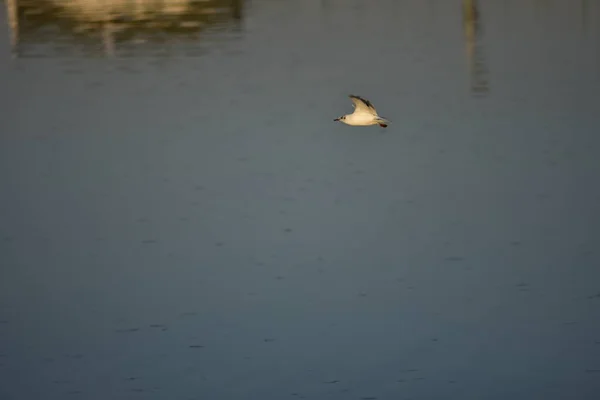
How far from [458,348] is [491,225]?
8.83 ft

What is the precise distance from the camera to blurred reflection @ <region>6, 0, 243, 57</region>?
22484 mm

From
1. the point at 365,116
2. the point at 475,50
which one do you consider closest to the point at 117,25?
the point at 475,50

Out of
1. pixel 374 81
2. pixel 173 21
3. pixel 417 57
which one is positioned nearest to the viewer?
pixel 374 81

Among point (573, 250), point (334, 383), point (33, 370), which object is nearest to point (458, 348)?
point (334, 383)

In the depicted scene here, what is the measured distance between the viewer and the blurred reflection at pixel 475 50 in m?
18.4

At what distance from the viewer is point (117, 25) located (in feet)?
81.1

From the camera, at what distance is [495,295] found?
11492 millimetres

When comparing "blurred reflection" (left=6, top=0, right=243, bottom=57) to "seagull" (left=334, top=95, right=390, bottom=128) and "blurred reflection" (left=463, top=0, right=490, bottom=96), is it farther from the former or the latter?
"seagull" (left=334, top=95, right=390, bottom=128)

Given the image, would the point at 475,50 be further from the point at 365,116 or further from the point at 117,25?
the point at 117,25

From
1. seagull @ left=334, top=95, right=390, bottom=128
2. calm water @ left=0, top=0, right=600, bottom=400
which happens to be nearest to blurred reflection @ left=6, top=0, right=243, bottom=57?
calm water @ left=0, top=0, right=600, bottom=400

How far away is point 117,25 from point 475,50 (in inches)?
287

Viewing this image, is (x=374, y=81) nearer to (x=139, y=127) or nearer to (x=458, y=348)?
(x=139, y=127)

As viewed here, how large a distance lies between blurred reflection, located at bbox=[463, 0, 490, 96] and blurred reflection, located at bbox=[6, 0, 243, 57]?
12.9ft

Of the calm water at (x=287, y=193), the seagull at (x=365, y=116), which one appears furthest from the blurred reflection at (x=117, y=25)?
the seagull at (x=365, y=116)
